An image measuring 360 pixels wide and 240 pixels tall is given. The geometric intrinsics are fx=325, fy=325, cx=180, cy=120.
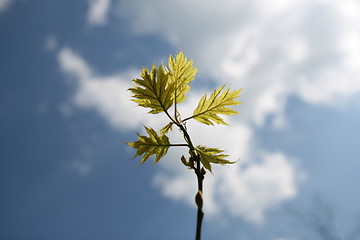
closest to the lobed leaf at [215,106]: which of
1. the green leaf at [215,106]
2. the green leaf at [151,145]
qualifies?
the green leaf at [215,106]

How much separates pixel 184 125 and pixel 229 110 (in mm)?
196

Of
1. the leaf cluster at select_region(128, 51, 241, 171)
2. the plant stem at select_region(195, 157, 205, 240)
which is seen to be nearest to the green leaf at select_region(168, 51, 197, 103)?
the leaf cluster at select_region(128, 51, 241, 171)

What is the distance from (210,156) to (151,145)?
0.18 metres

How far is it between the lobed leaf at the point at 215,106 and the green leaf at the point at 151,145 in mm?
161

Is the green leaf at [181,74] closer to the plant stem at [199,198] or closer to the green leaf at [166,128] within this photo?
the green leaf at [166,128]

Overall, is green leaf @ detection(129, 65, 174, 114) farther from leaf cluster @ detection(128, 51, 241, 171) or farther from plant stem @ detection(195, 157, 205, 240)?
plant stem @ detection(195, 157, 205, 240)

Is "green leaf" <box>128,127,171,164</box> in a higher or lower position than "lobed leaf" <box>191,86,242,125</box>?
lower

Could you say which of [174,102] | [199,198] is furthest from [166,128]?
[199,198]

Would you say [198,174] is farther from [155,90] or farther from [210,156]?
[155,90]

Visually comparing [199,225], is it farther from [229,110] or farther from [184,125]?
[229,110]

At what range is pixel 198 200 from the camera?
716mm

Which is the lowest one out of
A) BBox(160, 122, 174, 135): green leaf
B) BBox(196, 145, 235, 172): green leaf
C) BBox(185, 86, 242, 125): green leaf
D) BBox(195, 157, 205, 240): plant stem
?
BBox(195, 157, 205, 240): plant stem

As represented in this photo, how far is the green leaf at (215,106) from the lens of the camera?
3.46ft

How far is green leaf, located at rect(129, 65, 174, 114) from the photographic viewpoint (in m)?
0.99
